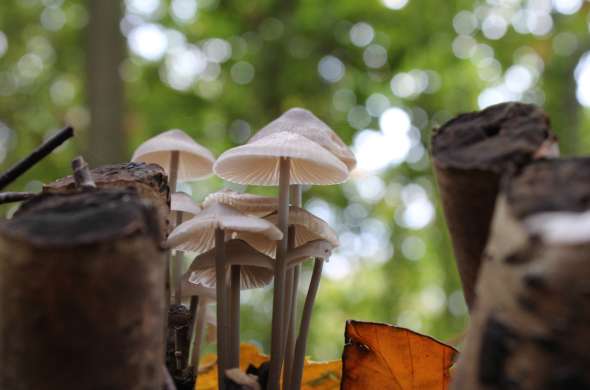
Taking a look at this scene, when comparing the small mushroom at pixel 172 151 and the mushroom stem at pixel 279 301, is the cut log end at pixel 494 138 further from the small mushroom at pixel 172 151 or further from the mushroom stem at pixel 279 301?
the small mushroom at pixel 172 151

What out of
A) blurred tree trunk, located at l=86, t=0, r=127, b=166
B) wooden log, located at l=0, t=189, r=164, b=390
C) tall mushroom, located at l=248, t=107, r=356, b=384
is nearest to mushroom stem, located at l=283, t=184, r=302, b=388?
tall mushroom, located at l=248, t=107, r=356, b=384

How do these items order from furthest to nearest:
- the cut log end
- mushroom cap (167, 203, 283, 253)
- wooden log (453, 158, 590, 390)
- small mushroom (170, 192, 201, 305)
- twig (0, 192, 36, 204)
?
1. small mushroom (170, 192, 201, 305)
2. mushroom cap (167, 203, 283, 253)
3. twig (0, 192, 36, 204)
4. the cut log end
5. wooden log (453, 158, 590, 390)

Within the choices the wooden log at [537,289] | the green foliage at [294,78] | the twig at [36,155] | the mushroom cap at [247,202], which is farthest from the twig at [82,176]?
the green foliage at [294,78]

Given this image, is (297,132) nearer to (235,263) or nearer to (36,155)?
(235,263)

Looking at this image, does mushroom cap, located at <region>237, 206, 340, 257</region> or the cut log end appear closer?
the cut log end

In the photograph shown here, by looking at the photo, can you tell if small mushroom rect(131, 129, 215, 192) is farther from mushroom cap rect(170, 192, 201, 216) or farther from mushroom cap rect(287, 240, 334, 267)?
mushroom cap rect(287, 240, 334, 267)

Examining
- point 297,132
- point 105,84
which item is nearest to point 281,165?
point 297,132

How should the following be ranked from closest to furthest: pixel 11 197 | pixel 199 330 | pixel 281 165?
pixel 11 197 → pixel 281 165 → pixel 199 330
